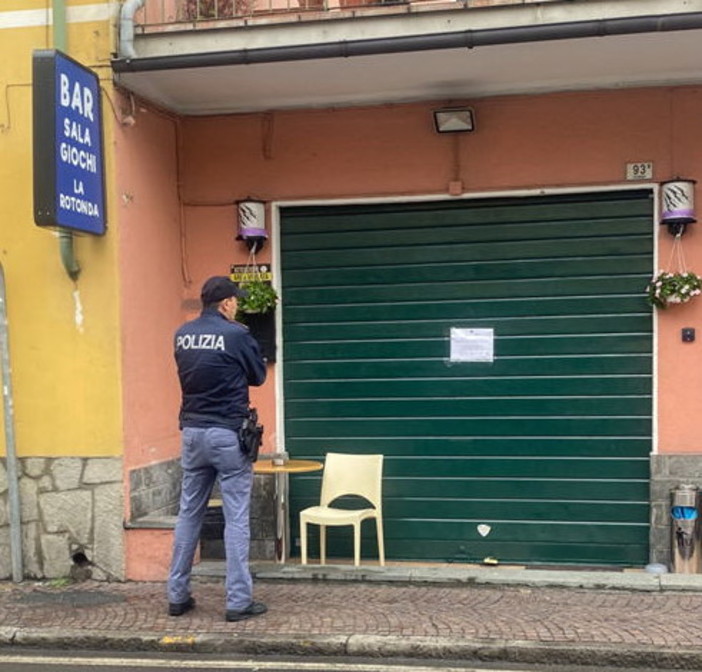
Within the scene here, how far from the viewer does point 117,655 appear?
478cm

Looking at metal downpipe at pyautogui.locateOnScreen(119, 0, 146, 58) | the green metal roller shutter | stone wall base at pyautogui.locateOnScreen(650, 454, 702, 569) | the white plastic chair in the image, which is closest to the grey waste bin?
stone wall base at pyautogui.locateOnScreen(650, 454, 702, 569)

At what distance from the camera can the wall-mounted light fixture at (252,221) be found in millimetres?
6699

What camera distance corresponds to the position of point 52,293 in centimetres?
598

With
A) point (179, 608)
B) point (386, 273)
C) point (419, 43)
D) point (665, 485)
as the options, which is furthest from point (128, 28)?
point (665, 485)

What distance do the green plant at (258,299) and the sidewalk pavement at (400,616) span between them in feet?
6.43

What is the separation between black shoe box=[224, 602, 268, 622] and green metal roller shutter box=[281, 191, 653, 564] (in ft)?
5.89

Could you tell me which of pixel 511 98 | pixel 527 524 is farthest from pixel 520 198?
pixel 527 524

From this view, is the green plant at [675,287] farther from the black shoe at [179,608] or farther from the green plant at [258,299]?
the black shoe at [179,608]

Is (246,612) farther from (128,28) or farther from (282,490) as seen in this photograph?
(128,28)

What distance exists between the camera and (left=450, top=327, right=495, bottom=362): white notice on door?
6.62 metres

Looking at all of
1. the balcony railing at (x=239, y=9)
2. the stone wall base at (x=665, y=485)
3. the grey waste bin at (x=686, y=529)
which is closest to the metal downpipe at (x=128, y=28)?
the balcony railing at (x=239, y=9)

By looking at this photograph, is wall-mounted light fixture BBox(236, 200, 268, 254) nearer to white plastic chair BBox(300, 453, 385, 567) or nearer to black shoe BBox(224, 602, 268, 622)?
white plastic chair BBox(300, 453, 385, 567)

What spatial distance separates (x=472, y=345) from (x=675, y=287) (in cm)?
155

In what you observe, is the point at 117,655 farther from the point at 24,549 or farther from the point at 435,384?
the point at 435,384
